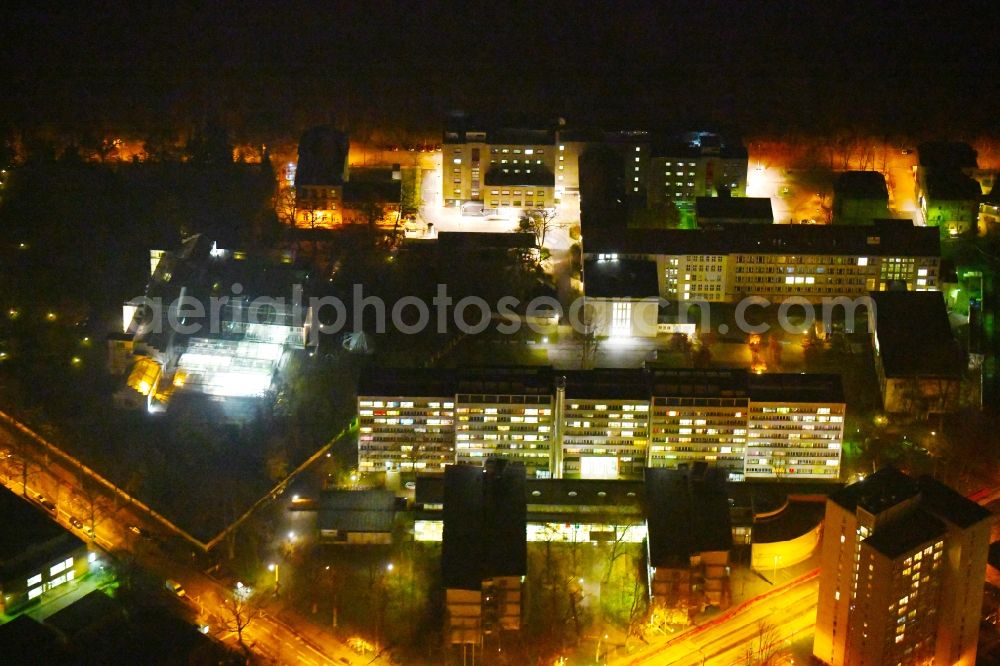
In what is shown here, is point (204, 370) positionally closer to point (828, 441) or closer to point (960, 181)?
point (828, 441)

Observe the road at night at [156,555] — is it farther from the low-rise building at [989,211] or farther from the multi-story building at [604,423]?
the low-rise building at [989,211]

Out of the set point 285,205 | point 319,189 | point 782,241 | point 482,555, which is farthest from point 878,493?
point 285,205

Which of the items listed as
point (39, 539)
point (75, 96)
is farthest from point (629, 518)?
point (75, 96)

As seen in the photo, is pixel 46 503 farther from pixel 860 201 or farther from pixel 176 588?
pixel 860 201

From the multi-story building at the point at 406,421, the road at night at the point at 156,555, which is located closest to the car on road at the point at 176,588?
the road at night at the point at 156,555

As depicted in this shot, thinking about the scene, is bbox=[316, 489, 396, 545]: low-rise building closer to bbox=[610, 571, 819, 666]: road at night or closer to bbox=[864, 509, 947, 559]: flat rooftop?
bbox=[610, 571, 819, 666]: road at night

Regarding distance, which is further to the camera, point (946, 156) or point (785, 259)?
point (946, 156)
